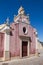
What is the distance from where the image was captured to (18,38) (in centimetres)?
1577

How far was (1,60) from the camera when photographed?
1324 cm

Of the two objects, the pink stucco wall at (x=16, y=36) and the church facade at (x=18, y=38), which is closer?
the church facade at (x=18, y=38)

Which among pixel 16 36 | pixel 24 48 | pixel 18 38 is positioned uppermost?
pixel 16 36

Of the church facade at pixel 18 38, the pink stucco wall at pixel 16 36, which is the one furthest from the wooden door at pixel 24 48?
the pink stucco wall at pixel 16 36

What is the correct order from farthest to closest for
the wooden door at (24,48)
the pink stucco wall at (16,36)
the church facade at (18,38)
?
the wooden door at (24,48), the pink stucco wall at (16,36), the church facade at (18,38)

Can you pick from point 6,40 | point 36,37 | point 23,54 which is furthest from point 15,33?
point 36,37

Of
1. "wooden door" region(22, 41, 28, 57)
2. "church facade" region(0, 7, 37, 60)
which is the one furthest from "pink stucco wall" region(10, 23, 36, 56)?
"wooden door" region(22, 41, 28, 57)

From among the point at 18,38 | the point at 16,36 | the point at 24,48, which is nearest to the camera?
the point at 16,36

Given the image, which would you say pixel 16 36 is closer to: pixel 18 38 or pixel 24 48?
pixel 18 38

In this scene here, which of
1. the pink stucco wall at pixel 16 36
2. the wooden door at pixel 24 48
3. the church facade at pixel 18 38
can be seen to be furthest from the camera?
the wooden door at pixel 24 48

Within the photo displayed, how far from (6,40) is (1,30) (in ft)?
4.53

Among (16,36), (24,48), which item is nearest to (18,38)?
(16,36)

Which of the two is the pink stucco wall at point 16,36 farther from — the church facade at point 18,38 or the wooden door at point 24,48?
the wooden door at point 24,48

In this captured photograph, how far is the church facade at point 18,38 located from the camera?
13.9 metres
